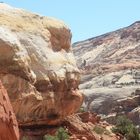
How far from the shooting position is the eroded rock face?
768 cm

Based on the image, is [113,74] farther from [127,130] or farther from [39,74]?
[39,74]

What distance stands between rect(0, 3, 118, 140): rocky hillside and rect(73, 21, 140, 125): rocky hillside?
995 inches

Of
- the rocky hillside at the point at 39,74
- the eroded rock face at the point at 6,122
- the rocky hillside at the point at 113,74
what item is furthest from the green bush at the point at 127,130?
the eroded rock face at the point at 6,122

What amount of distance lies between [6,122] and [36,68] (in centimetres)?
1437

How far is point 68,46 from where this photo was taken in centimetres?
2644

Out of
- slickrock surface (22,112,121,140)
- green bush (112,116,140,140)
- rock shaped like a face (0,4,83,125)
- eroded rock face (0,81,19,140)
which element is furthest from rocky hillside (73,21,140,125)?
eroded rock face (0,81,19,140)

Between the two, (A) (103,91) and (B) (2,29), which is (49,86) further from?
(A) (103,91)

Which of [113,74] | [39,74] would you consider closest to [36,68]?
[39,74]

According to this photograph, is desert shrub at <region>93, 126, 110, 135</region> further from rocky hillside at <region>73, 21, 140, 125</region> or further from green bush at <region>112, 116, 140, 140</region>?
rocky hillside at <region>73, 21, 140, 125</region>

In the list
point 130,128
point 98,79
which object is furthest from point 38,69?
point 98,79

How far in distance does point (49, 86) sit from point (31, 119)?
1757mm

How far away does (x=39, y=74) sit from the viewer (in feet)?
72.8

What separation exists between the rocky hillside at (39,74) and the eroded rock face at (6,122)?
12.2 m

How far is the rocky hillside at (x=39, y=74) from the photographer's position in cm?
2083
